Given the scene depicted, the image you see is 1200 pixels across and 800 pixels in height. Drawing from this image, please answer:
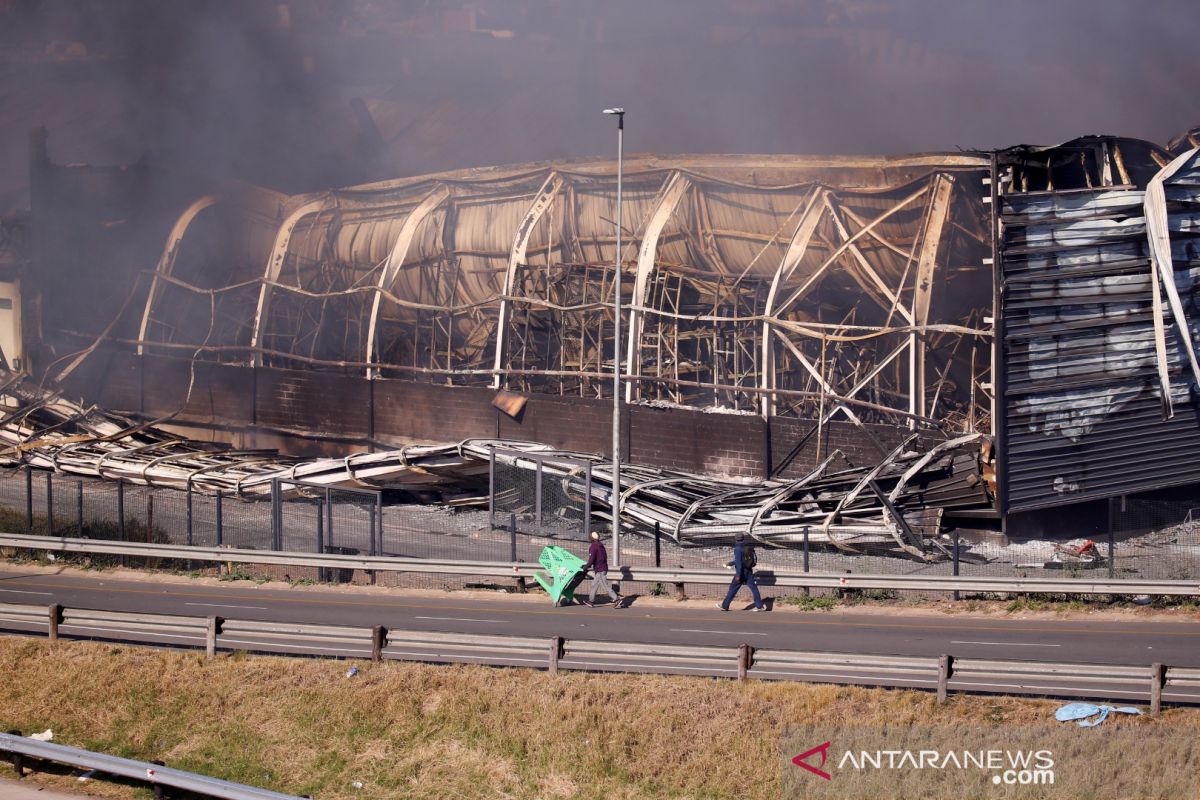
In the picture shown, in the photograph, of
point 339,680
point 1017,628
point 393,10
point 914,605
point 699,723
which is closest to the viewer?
point 699,723

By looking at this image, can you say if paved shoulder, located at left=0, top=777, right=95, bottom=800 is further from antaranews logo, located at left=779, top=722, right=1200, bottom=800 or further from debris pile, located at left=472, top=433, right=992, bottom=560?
debris pile, located at left=472, top=433, right=992, bottom=560

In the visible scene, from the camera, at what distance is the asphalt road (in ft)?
47.4

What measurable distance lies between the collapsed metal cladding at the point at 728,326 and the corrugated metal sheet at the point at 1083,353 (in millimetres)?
45

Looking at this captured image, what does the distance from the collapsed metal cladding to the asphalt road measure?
276 cm

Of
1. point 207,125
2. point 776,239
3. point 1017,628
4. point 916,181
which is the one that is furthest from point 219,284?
point 1017,628

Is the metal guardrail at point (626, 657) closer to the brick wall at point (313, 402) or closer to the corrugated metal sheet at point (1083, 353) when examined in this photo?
the corrugated metal sheet at point (1083, 353)

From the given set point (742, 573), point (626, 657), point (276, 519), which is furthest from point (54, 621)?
point (742, 573)

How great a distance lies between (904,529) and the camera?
19703mm

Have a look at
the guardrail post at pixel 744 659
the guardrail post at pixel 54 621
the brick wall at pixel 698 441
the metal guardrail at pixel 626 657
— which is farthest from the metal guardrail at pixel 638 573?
the brick wall at pixel 698 441

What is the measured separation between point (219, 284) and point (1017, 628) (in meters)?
26.3

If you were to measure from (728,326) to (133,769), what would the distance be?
58.7 ft

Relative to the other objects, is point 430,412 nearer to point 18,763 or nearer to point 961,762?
point 18,763

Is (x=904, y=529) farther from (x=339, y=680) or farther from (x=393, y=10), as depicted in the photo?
(x=393, y=10)

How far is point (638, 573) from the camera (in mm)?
17984
